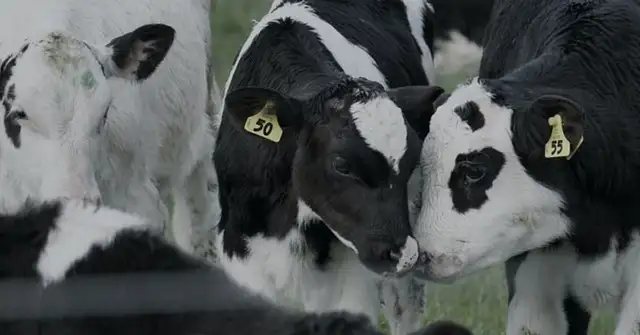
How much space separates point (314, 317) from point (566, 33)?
9.00 feet

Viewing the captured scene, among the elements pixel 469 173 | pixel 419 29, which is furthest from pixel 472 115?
pixel 419 29

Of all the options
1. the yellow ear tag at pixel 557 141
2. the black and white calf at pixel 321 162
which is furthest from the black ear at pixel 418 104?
the yellow ear tag at pixel 557 141

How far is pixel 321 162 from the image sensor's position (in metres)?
6.08

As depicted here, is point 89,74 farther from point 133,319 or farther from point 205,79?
point 133,319

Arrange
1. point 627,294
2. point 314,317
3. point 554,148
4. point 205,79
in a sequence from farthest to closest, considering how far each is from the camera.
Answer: point 205,79
point 627,294
point 554,148
point 314,317

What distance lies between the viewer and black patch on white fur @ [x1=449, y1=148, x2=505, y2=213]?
601 centimetres

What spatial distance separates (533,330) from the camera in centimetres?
668

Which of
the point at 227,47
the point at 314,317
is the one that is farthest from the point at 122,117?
the point at 227,47

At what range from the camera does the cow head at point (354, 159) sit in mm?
5914

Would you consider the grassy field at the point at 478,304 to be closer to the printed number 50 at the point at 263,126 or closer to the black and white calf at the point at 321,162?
the black and white calf at the point at 321,162

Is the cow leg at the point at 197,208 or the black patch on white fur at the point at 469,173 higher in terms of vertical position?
the black patch on white fur at the point at 469,173

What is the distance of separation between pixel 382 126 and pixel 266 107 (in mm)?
484

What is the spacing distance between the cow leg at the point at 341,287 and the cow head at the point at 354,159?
377mm

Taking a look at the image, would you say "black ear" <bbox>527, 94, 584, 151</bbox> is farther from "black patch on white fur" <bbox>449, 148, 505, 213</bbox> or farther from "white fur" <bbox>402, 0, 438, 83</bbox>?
"white fur" <bbox>402, 0, 438, 83</bbox>
